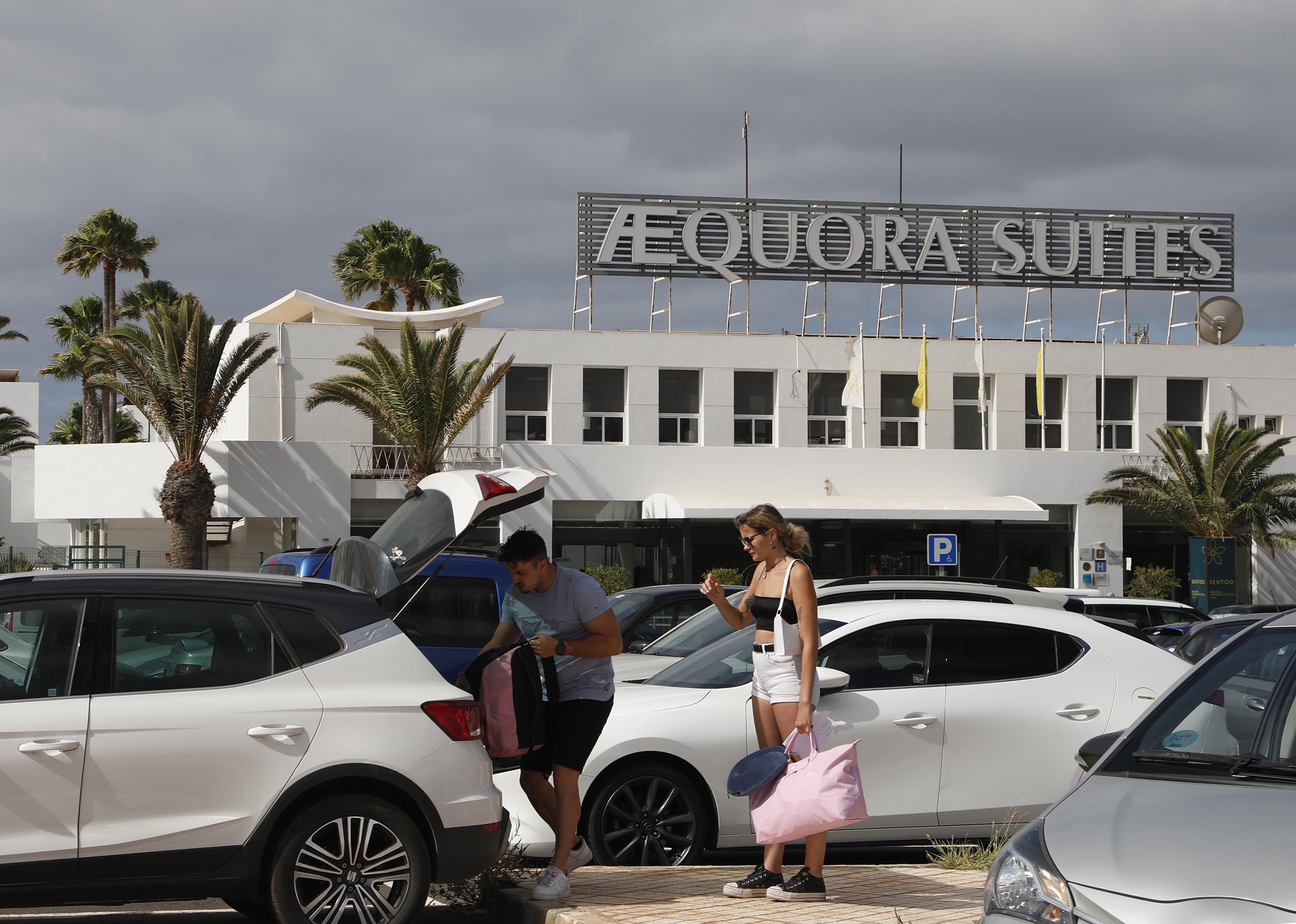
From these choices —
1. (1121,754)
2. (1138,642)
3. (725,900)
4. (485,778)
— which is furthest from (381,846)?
(1138,642)

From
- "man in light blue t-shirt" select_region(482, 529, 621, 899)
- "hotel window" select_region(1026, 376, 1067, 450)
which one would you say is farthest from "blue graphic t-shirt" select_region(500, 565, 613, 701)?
"hotel window" select_region(1026, 376, 1067, 450)

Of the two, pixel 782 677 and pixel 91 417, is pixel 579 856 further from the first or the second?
pixel 91 417

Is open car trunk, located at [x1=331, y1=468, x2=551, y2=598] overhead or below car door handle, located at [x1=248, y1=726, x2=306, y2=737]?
overhead

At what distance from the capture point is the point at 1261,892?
346cm

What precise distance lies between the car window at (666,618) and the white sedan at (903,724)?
4.72 metres

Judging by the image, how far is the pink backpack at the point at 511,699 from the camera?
6145 millimetres

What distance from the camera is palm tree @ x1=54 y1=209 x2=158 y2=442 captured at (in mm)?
48781

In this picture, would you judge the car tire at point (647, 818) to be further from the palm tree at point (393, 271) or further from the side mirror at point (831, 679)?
the palm tree at point (393, 271)

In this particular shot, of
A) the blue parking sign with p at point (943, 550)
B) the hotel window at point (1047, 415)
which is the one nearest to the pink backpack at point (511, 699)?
the blue parking sign with p at point (943, 550)

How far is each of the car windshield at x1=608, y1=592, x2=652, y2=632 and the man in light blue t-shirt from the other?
6.14 m

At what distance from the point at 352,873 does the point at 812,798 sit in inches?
78.9

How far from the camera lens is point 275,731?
5.49 meters

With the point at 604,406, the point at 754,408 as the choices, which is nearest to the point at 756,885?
the point at 604,406

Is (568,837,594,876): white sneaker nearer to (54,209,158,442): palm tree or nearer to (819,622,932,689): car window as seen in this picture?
(819,622,932,689): car window
